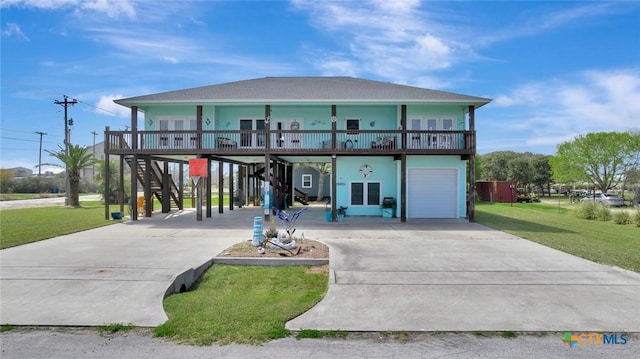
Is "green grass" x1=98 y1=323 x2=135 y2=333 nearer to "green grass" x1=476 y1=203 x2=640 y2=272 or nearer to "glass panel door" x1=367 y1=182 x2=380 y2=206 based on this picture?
"green grass" x1=476 y1=203 x2=640 y2=272

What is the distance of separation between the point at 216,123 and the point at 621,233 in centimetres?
1867

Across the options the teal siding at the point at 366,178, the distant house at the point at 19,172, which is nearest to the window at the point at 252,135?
the teal siding at the point at 366,178

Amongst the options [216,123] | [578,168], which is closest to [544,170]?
[578,168]

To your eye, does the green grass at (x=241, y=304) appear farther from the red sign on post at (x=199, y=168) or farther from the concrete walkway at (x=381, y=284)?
the red sign on post at (x=199, y=168)

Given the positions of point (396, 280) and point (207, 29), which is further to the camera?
point (207, 29)

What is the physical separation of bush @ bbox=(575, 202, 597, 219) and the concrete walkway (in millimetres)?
10795

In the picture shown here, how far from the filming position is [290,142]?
18.3 metres

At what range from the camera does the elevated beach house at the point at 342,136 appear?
1609 centimetres

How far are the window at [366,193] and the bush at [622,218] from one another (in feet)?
38.0

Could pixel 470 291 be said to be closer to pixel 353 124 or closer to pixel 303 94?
pixel 303 94

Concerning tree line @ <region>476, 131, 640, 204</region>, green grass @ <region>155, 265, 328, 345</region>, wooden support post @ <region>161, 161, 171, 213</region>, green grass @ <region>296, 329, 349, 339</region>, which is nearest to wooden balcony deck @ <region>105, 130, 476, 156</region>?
wooden support post @ <region>161, 161, 171, 213</region>

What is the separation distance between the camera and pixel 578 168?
3688cm

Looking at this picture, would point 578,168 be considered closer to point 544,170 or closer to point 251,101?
point 544,170

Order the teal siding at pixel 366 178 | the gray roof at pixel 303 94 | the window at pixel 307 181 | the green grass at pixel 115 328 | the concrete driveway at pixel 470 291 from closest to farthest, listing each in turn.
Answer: the green grass at pixel 115 328, the concrete driveway at pixel 470 291, the gray roof at pixel 303 94, the teal siding at pixel 366 178, the window at pixel 307 181
